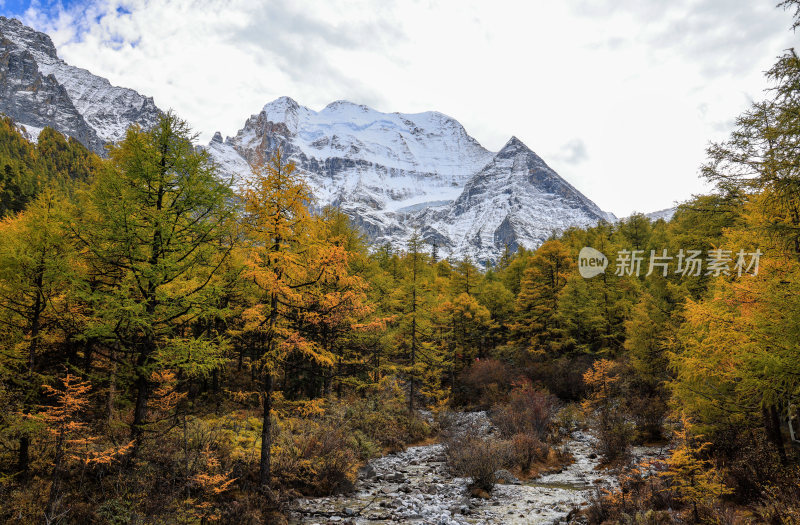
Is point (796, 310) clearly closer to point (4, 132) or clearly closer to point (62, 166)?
point (62, 166)

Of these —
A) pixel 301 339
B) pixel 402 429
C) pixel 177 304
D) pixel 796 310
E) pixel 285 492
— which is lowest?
pixel 402 429

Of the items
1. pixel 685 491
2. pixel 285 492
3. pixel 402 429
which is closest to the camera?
pixel 685 491

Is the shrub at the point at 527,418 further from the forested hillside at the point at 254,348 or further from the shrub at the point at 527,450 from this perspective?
the forested hillside at the point at 254,348

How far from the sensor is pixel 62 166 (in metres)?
96.9

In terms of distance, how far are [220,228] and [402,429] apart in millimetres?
16501

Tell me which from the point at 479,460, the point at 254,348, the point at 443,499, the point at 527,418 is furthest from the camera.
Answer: the point at 527,418

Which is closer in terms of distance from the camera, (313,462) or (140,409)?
(140,409)

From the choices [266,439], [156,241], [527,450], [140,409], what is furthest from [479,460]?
[156,241]

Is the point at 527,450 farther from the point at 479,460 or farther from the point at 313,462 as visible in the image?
the point at 313,462

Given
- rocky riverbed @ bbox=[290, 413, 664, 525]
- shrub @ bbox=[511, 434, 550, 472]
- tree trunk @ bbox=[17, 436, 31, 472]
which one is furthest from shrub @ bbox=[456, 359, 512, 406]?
tree trunk @ bbox=[17, 436, 31, 472]

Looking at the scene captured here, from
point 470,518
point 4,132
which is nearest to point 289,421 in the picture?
point 470,518

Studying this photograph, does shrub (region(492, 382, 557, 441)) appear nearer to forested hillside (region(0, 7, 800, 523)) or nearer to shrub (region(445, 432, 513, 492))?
forested hillside (region(0, 7, 800, 523))

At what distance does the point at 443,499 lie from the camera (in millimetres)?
12008

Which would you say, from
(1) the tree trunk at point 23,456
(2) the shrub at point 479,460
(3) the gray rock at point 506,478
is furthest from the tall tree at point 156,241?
(3) the gray rock at point 506,478
